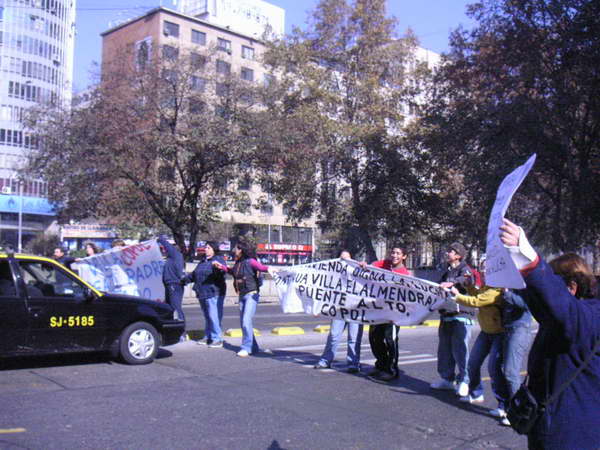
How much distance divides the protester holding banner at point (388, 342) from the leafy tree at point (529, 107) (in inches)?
733

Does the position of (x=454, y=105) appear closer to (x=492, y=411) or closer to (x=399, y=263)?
(x=399, y=263)

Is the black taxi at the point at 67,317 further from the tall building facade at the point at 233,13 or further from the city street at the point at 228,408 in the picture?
the tall building facade at the point at 233,13

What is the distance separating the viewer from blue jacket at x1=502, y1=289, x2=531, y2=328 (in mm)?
6559

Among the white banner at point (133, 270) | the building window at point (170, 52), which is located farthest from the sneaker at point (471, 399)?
the building window at point (170, 52)

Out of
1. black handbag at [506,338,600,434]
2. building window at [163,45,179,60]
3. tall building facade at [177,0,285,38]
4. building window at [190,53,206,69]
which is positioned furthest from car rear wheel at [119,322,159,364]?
tall building facade at [177,0,285,38]

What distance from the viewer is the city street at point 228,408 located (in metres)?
5.81

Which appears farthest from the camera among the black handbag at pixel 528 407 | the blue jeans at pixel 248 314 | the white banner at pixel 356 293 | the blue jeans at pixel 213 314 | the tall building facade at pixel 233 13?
the tall building facade at pixel 233 13

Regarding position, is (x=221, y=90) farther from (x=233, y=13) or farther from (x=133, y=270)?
(x=233, y=13)

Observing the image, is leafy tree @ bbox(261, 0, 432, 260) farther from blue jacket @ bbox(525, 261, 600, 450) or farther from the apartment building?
blue jacket @ bbox(525, 261, 600, 450)

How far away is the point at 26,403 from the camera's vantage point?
6891mm

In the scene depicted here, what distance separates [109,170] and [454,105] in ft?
52.3

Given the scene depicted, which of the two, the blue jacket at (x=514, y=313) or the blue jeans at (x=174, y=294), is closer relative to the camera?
the blue jacket at (x=514, y=313)

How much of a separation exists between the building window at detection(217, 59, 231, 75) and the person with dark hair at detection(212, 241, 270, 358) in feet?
56.7

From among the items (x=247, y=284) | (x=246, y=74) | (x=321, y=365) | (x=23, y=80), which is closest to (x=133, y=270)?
(x=247, y=284)
